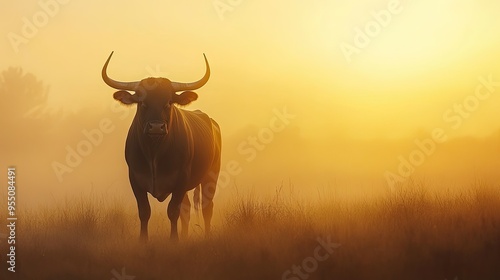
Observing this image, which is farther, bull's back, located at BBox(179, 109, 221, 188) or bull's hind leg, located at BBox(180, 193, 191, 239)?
bull's hind leg, located at BBox(180, 193, 191, 239)

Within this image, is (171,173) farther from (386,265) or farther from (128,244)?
(386,265)

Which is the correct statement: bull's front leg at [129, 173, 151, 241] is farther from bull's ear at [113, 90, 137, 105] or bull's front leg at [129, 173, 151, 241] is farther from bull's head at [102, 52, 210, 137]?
bull's ear at [113, 90, 137, 105]

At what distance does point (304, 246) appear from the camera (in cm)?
962

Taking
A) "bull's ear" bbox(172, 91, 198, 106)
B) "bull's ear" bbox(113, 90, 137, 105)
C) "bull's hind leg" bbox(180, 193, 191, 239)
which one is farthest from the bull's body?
"bull's hind leg" bbox(180, 193, 191, 239)

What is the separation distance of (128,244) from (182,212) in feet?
8.99

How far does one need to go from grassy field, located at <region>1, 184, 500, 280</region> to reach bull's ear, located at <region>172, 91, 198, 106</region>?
1.88 metres

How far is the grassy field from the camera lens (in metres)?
9.38

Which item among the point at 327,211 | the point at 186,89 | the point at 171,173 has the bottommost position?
the point at 327,211

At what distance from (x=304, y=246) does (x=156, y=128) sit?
8.31ft

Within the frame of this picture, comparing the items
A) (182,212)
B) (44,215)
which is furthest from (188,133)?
(44,215)

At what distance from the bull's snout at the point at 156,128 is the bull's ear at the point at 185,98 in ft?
2.47

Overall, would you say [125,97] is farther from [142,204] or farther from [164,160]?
[142,204]

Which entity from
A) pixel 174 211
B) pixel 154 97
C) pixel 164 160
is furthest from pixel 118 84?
pixel 174 211

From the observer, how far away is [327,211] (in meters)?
10.7
